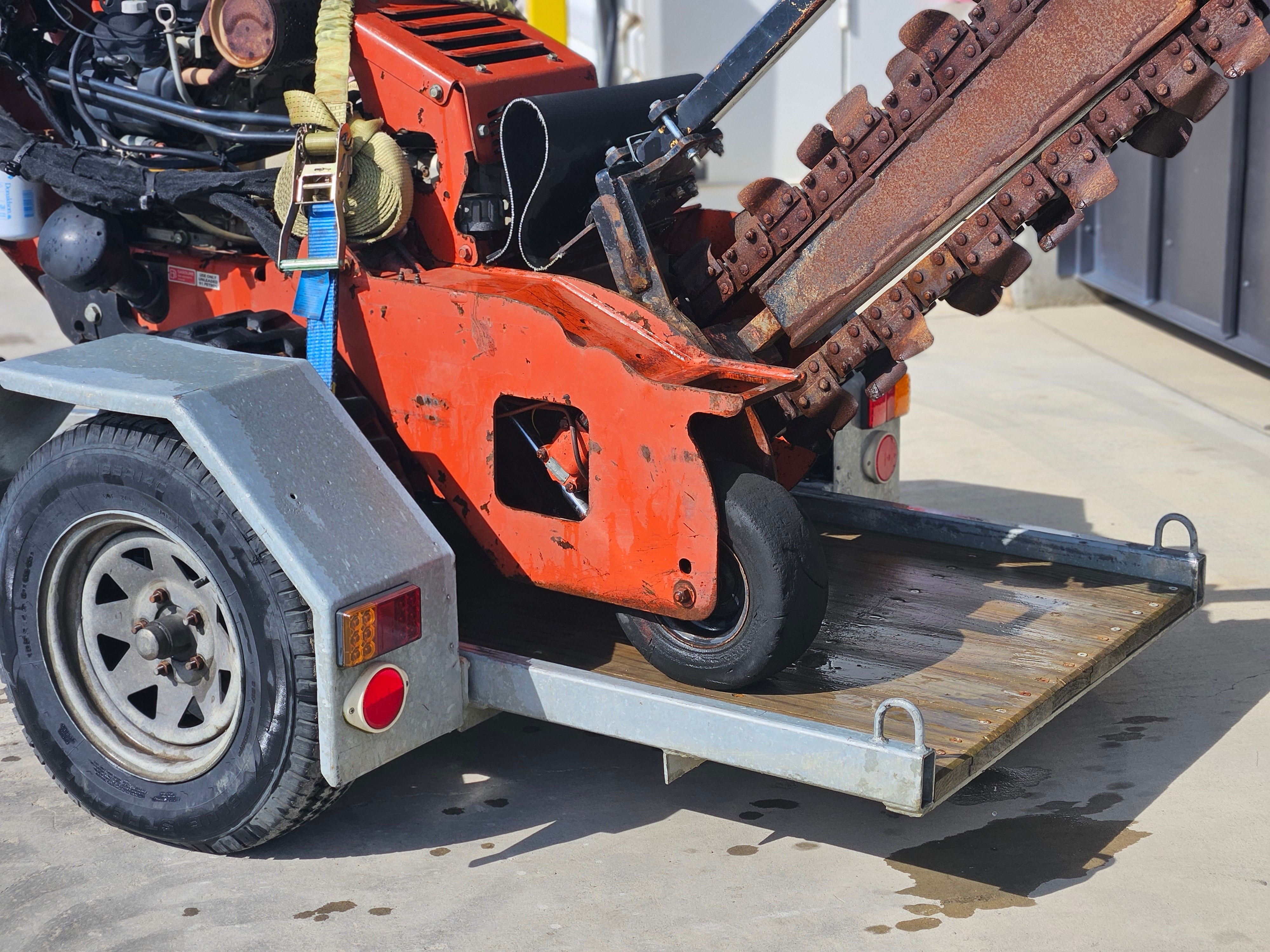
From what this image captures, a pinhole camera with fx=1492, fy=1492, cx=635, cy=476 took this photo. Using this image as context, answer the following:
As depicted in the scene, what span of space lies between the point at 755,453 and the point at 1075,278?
6992 mm

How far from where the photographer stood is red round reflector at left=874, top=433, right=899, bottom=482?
4914 mm

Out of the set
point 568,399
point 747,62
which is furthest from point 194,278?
point 747,62

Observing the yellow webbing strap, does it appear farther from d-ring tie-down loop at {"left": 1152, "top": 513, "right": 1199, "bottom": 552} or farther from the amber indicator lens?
d-ring tie-down loop at {"left": 1152, "top": 513, "right": 1199, "bottom": 552}

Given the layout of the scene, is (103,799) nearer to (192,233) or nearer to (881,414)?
(192,233)

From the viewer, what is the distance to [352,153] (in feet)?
12.1

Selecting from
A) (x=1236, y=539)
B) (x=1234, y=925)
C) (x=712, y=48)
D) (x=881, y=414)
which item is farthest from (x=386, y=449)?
(x=712, y=48)

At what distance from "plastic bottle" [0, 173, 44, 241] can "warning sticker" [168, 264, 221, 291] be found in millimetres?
443

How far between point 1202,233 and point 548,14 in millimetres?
5476

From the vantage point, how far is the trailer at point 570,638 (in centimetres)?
313

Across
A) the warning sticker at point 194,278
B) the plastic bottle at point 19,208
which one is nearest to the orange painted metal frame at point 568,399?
the warning sticker at point 194,278

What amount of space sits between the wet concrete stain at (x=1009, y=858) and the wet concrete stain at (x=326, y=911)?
3.94ft

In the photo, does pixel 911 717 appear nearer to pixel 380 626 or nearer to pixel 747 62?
pixel 380 626

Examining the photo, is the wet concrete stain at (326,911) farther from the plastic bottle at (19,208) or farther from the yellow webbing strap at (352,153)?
the plastic bottle at (19,208)

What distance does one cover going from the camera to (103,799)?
359cm
